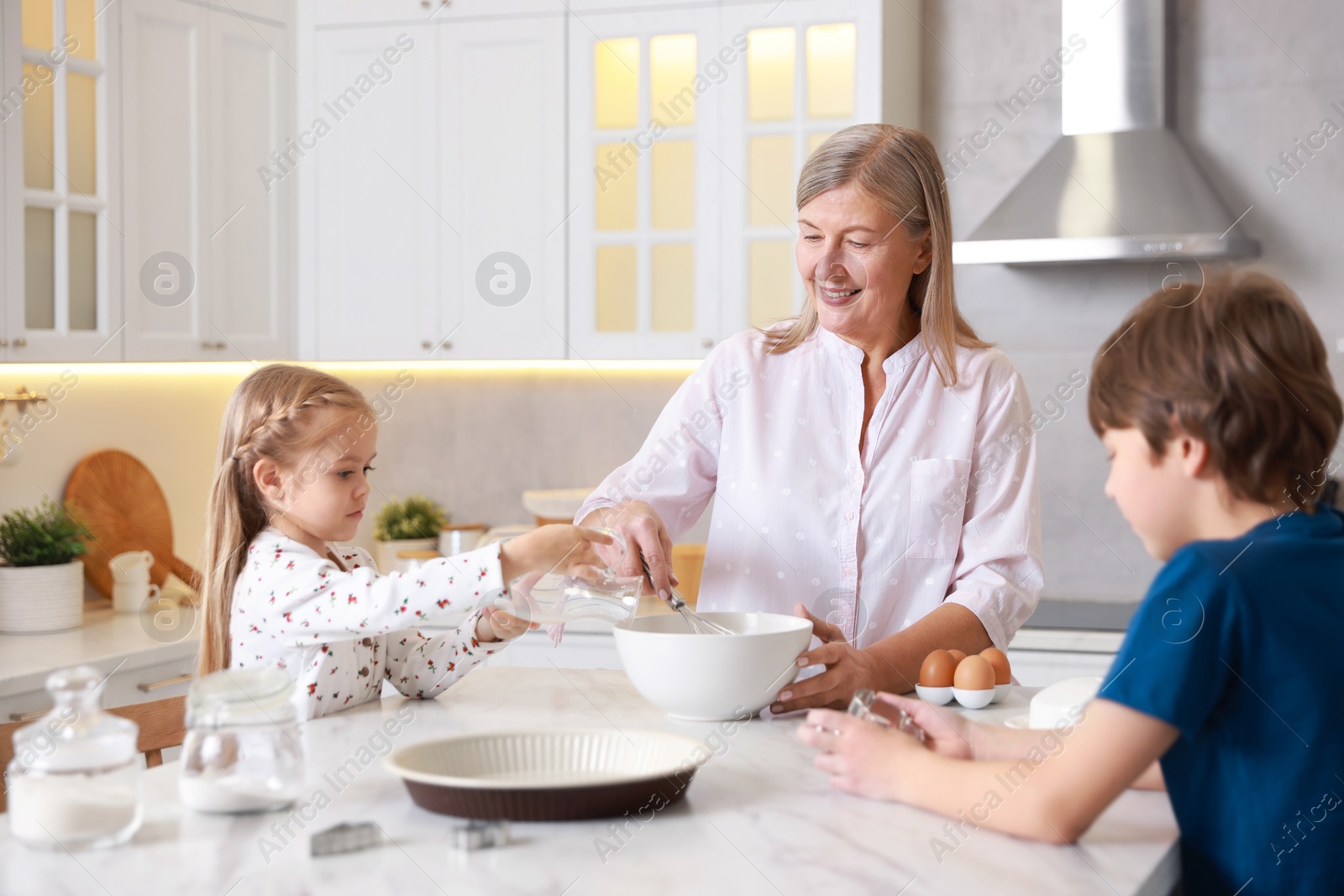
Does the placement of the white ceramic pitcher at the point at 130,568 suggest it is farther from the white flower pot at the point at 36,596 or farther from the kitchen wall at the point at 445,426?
the kitchen wall at the point at 445,426

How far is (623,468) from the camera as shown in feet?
5.88

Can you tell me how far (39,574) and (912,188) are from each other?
1991 mm

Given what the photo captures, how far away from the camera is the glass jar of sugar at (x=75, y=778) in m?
0.89

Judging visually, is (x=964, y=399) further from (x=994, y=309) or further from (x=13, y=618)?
(x=13, y=618)

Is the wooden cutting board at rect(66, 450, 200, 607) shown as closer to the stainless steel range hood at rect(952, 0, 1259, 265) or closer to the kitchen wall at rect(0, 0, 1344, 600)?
the kitchen wall at rect(0, 0, 1344, 600)

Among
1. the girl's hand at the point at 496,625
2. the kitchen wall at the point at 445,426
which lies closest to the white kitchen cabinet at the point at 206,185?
the kitchen wall at the point at 445,426

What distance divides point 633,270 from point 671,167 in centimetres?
26

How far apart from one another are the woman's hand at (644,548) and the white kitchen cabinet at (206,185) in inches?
71.3

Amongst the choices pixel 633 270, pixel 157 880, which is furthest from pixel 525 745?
pixel 633 270

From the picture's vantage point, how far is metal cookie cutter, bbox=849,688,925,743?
1.10m

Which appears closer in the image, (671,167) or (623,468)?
(623,468)

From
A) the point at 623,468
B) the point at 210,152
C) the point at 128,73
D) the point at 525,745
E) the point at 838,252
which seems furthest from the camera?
the point at 210,152

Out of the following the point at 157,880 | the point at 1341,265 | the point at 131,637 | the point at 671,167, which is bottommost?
the point at 131,637

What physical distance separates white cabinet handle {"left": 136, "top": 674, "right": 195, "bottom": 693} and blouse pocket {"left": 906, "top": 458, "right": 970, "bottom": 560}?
1.64 meters
